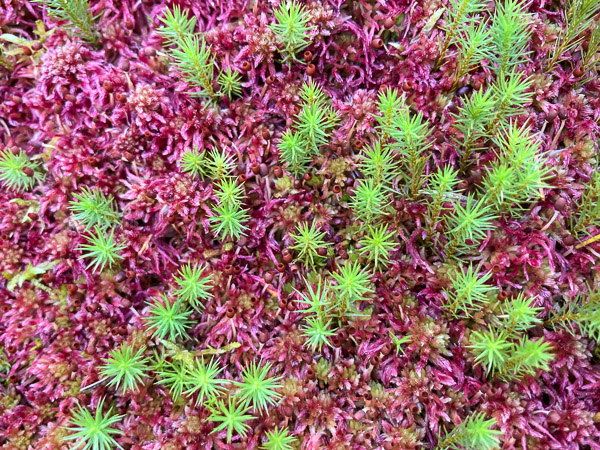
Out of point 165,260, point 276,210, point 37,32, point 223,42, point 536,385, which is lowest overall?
point 165,260

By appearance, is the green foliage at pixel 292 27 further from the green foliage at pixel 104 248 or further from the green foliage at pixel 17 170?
the green foliage at pixel 17 170

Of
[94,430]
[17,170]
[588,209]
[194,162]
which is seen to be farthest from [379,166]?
[17,170]

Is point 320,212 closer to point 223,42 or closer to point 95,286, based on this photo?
point 223,42

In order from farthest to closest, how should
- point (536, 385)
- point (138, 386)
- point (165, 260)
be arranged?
point (165, 260) < point (138, 386) < point (536, 385)

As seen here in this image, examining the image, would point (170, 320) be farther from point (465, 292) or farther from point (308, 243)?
point (465, 292)

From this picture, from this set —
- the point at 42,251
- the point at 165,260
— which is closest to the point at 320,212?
the point at 165,260

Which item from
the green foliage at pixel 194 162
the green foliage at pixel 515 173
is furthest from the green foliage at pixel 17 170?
the green foliage at pixel 515 173
